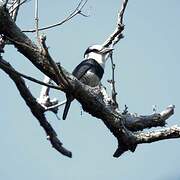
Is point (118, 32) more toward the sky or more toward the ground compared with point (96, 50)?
more toward the ground

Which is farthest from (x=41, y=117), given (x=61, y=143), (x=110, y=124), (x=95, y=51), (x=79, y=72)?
(x=95, y=51)

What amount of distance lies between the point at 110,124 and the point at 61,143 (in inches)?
28.7

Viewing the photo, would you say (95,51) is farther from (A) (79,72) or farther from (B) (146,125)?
(B) (146,125)

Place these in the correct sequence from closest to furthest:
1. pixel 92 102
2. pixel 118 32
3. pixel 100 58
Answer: pixel 92 102
pixel 118 32
pixel 100 58

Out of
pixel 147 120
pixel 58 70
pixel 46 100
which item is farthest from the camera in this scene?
pixel 46 100

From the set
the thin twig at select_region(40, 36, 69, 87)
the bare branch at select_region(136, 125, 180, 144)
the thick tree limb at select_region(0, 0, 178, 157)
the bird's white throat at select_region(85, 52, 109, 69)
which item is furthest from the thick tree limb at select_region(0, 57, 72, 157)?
the bird's white throat at select_region(85, 52, 109, 69)

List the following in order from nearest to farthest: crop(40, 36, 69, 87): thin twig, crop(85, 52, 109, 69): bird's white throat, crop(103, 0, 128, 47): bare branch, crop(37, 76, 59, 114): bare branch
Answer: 1. crop(40, 36, 69, 87): thin twig
2. crop(103, 0, 128, 47): bare branch
3. crop(37, 76, 59, 114): bare branch
4. crop(85, 52, 109, 69): bird's white throat

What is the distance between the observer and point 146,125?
3445mm

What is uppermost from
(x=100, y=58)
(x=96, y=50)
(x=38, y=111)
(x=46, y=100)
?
(x=96, y=50)

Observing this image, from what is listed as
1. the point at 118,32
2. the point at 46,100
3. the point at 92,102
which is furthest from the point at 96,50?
the point at 92,102

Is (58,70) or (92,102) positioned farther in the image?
(92,102)

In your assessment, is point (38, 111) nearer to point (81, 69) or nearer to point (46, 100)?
point (46, 100)

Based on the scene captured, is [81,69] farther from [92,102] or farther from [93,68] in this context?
[92,102]

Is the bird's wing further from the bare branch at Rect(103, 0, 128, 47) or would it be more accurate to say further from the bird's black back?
the bare branch at Rect(103, 0, 128, 47)
